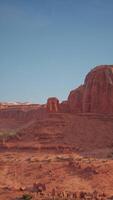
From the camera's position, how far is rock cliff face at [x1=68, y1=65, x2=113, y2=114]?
43.7 m

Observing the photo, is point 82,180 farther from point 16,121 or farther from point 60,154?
point 16,121

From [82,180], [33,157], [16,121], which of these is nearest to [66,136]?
[33,157]

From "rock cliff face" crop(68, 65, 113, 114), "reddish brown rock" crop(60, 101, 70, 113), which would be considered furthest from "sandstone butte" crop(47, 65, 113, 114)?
"reddish brown rock" crop(60, 101, 70, 113)

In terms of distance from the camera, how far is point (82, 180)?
28.4 metres

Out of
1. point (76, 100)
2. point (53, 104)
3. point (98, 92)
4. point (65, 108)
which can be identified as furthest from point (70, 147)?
point (53, 104)

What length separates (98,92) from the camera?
1763 inches

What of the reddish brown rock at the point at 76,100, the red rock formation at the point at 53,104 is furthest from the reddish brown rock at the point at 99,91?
the red rock formation at the point at 53,104

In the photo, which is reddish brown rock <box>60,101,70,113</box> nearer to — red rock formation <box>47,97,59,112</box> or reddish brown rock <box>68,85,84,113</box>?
reddish brown rock <box>68,85,84,113</box>

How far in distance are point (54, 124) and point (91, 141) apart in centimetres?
531

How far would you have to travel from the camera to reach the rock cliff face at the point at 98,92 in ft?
143

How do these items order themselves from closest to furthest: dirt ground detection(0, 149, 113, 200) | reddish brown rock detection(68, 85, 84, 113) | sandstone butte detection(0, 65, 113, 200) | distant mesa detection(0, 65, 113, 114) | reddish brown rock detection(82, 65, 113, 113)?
dirt ground detection(0, 149, 113, 200)
sandstone butte detection(0, 65, 113, 200)
reddish brown rock detection(82, 65, 113, 113)
distant mesa detection(0, 65, 113, 114)
reddish brown rock detection(68, 85, 84, 113)

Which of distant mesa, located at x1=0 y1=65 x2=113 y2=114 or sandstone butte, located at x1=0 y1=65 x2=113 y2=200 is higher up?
distant mesa, located at x1=0 y1=65 x2=113 y2=114

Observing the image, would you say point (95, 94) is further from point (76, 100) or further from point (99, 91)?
point (76, 100)

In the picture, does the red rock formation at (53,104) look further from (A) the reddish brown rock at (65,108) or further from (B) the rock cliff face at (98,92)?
(B) the rock cliff face at (98,92)
